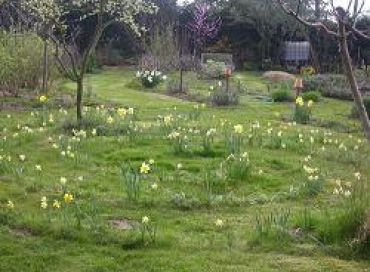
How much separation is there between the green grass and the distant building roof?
2055 cm

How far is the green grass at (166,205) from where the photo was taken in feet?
17.0

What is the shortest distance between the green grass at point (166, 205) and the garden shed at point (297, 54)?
20569 mm

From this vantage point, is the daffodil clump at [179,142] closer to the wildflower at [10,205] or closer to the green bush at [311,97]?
the wildflower at [10,205]

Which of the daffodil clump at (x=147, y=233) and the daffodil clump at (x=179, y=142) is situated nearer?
the daffodil clump at (x=147, y=233)

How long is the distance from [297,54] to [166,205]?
86.4 feet

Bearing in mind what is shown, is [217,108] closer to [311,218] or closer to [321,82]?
[321,82]

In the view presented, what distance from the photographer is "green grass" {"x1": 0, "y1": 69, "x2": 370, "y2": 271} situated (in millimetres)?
5168

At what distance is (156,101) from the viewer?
17.2 metres

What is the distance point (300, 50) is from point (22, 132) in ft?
76.5

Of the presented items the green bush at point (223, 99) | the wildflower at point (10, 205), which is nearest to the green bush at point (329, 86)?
the green bush at point (223, 99)

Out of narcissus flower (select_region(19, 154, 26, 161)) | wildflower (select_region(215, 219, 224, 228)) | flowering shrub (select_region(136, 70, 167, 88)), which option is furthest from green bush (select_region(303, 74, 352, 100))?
wildflower (select_region(215, 219, 224, 228))

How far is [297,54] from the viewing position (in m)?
32.1

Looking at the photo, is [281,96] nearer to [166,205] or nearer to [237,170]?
[237,170]

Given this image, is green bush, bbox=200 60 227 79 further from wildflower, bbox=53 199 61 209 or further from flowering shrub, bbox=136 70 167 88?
wildflower, bbox=53 199 61 209
